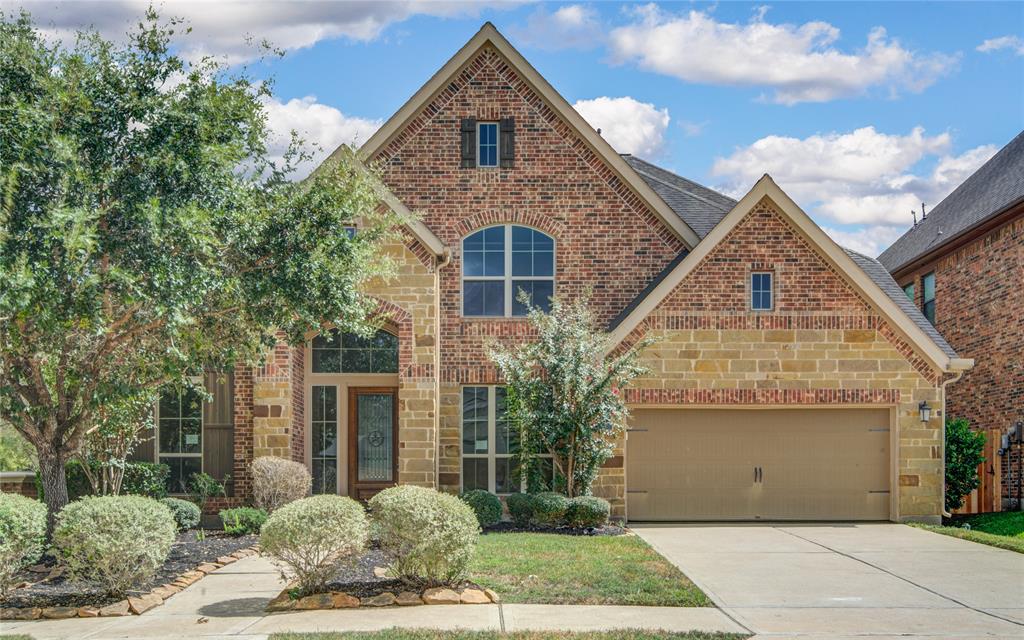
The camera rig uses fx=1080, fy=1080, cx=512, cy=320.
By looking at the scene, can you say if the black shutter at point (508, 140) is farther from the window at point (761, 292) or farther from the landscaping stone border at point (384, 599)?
the landscaping stone border at point (384, 599)

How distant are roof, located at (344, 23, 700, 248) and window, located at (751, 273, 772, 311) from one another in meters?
1.80

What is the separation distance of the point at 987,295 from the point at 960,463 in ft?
15.5

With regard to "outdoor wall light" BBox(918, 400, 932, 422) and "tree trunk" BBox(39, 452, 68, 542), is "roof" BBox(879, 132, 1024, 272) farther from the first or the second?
"tree trunk" BBox(39, 452, 68, 542)

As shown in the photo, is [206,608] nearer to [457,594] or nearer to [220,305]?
[457,594]

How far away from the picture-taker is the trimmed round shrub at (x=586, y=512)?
17.1 metres

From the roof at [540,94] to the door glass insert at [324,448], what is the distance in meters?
4.99

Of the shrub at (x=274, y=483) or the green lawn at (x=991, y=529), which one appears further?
the shrub at (x=274, y=483)

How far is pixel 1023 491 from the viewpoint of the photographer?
21.5m

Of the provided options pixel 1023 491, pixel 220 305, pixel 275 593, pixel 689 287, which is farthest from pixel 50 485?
pixel 1023 491

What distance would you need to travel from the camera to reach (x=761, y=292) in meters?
19.2

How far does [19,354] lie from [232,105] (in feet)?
12.7

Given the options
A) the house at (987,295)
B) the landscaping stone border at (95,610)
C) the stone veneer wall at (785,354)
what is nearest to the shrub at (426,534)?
the landscaping stone border at (95,610)

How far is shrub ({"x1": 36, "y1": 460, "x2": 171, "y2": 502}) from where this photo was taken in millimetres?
17906

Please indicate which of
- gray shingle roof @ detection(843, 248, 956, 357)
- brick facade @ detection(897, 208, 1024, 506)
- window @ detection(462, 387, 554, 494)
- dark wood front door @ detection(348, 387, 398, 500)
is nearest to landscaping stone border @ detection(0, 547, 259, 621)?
dark wood front door @ detection(348, 387, 398, 500)
